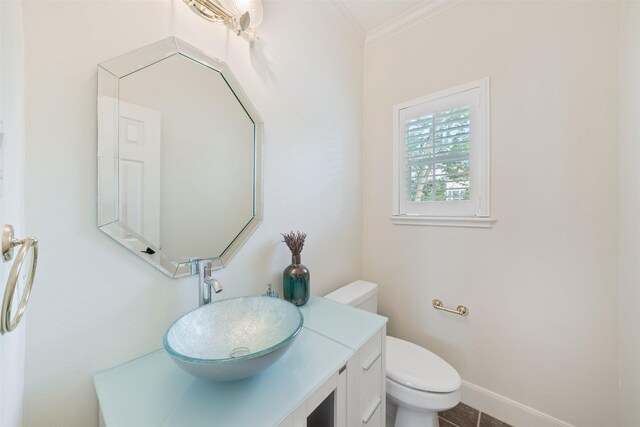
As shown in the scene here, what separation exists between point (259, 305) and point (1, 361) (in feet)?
2.01

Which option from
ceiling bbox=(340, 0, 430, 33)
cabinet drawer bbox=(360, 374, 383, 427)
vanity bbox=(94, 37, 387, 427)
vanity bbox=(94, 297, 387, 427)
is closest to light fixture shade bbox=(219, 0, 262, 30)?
vanity bbox=(94, 37, 387, 427)

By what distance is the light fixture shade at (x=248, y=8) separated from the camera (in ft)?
3.22

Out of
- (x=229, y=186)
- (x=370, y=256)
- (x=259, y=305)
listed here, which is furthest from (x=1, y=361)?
(x=370, y=256)

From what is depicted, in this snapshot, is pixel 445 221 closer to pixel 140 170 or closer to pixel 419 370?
pixel 419 370

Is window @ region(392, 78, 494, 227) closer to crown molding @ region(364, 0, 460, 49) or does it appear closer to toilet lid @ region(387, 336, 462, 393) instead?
crown molding @ region(364, 0, 460, 49)

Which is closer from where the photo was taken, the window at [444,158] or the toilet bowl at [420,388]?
the toilet bowl at [420,388]

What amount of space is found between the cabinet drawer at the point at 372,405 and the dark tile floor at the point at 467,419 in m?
0.63

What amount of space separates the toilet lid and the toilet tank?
10.8 inches

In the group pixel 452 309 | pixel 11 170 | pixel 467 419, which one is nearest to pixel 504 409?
pixel 467 419

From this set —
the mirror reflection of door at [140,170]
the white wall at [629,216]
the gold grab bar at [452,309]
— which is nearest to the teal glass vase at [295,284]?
the mirror reflection of door at [140,170]

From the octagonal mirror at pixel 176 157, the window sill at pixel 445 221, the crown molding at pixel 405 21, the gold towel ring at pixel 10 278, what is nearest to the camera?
the gold towel ring at pixel 10 278

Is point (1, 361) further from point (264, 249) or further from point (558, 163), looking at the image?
point (558, 163)

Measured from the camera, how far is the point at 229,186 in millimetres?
1047

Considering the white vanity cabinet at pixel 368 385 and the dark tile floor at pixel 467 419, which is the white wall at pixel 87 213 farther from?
the dark tile floor at pixel 467 419
